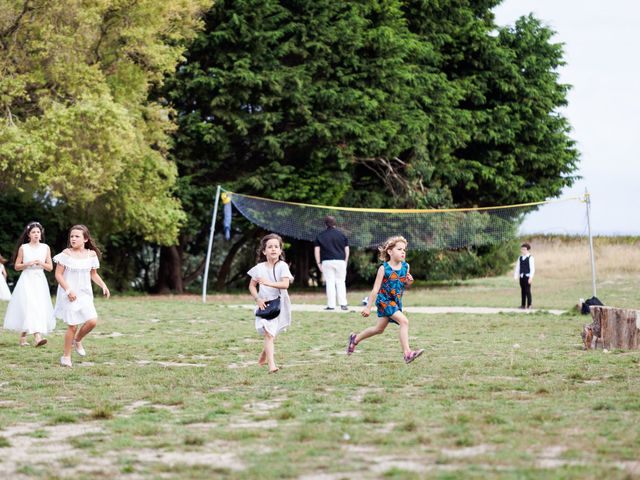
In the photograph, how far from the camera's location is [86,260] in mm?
12383

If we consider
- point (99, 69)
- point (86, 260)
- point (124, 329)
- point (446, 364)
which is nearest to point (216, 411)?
point (446, 364)

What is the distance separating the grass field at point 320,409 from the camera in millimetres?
5953

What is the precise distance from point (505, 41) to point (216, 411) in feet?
112

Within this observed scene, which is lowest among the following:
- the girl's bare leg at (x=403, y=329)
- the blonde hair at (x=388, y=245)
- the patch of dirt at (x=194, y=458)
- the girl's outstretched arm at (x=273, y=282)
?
the patch of dirt at (x=194, y=458)

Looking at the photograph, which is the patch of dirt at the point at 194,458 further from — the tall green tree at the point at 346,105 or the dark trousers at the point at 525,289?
the tall green tree at the point at 346,105

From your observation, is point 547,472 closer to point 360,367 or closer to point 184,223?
point 360,367

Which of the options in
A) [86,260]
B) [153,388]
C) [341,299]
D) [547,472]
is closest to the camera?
[547,472]

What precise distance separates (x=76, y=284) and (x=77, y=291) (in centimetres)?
8

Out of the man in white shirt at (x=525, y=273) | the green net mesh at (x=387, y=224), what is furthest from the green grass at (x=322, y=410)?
the green net mesh at (x=387, y=224)

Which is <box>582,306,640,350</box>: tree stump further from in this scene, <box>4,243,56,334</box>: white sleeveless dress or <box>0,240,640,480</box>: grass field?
<box>4,243,56,334</box>: white sleeveless dress

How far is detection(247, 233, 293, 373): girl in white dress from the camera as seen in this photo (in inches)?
430

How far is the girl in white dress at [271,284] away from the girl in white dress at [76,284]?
203 cm

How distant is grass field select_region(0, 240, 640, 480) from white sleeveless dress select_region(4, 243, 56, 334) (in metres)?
0.32

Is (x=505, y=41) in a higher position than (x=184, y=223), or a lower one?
higher
